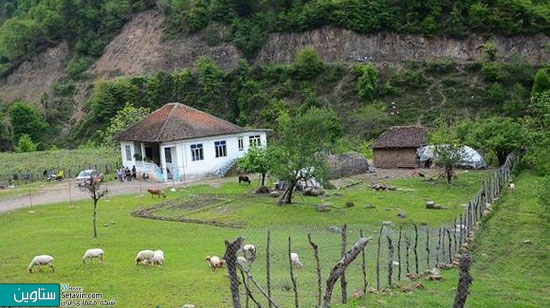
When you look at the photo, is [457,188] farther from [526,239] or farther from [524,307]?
[524,307]

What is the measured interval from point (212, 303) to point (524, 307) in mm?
7205

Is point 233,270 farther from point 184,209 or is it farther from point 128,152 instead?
point 128,152

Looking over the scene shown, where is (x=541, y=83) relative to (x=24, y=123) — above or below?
below

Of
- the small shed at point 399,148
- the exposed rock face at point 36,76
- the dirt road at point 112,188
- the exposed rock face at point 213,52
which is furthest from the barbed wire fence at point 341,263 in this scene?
the exposed rock face at point 36,76

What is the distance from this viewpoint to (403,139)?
5250cm

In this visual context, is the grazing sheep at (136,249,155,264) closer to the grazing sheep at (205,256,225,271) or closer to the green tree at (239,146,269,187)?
the grazing sheep at (205,256,225,271)

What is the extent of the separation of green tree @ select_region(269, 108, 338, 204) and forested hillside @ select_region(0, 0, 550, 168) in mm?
28272

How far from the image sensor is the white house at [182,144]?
48.1 m

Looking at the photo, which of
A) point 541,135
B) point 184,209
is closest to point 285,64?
point 541,135

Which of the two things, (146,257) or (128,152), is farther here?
(128,152)

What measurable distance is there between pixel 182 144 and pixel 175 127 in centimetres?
170

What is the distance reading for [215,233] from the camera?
26922 millimetres

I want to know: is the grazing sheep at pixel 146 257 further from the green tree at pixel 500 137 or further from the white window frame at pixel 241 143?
the green tree at pixel 500 137

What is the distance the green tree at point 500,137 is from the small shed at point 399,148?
14.7ft
